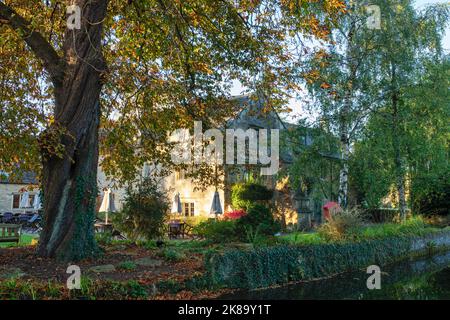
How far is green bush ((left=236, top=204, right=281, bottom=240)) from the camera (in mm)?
16219

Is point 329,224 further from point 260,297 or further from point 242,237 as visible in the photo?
point 260,297

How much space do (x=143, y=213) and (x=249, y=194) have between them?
10343 millimetres

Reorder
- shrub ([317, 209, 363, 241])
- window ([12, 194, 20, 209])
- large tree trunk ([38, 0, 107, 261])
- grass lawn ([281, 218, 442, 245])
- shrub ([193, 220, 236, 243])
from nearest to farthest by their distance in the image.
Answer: large tree trunk ([38, 0, 107, 261]) < grass lawn ([281, 218, 442, 245]) < shrub ([317, 209, 363, 241]) < shrub ([193, 220, 236, 243]) < window ([12, 194, 20, 209])

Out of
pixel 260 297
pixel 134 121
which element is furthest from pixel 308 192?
pixel 260 297

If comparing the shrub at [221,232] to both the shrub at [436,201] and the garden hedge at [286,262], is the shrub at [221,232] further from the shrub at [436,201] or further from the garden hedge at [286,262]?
the shrub at [436,201]

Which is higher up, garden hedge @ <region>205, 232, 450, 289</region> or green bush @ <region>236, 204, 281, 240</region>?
green bush @ <region>236, 204, 281, 240</region>

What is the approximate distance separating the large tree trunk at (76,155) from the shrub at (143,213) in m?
3.97

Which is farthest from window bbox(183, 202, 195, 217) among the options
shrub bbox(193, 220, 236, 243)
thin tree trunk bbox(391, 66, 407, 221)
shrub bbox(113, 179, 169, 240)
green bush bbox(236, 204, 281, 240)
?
thin tree trunk bbox(391, 66, 407, 221)

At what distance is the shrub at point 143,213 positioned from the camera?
14992 mm

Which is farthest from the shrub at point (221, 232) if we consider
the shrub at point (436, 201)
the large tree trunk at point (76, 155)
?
the shrub at point (436, 201)

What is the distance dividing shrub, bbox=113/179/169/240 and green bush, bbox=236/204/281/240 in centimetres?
304

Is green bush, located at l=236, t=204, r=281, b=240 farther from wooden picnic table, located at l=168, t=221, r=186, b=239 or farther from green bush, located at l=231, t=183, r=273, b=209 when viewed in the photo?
green bush, located at l=231, t=183, r=273, b=209
